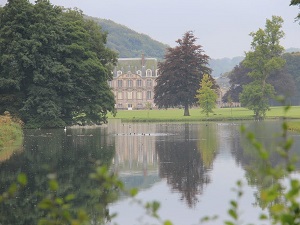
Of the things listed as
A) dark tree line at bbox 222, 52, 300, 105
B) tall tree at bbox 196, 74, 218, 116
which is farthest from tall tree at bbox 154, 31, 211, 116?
dark tree line at bbox 222, 52, 300, 105

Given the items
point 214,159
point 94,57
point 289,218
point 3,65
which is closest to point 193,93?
point 94,57

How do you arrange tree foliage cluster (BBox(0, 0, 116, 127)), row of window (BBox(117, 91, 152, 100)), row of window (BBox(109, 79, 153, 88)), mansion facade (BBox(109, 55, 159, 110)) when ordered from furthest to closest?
row of window (BBox(117, 91, 152, 100)) → row of window (BBox(109, 79, 153, 88)) → mansion facade (BBox(109, 55, 159, 110)) → tree foliage cluster (BBox(0, 0, 116, 127))

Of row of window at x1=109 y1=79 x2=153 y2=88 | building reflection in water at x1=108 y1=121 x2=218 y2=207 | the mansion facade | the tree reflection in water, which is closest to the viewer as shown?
the tree reflection in water

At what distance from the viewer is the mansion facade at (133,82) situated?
18500 cm

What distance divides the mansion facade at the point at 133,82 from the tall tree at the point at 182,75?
265 ft

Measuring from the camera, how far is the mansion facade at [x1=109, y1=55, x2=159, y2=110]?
18500 cm

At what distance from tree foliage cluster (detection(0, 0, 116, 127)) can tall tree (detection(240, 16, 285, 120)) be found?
26.7 metres

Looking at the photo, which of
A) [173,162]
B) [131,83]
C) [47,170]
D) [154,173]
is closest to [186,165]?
[173,162]

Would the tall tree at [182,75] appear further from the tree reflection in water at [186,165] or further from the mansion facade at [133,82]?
the mansion facade at [133,82]

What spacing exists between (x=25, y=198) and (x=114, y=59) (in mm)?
53030

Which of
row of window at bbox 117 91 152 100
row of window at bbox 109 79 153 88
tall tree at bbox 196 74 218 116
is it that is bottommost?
tall tree at bbox 196 74 218 116

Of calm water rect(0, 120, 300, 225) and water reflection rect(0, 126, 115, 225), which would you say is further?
calm water rect(0, 120, 300, 225)

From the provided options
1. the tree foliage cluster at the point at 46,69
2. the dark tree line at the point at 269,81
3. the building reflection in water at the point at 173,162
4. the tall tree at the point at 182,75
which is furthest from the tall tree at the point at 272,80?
the building reflection in water at the point at 173,162

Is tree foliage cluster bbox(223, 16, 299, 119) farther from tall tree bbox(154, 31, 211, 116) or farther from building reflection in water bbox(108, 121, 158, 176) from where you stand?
building reflection in water bbox(108, 121, 158, 176)
